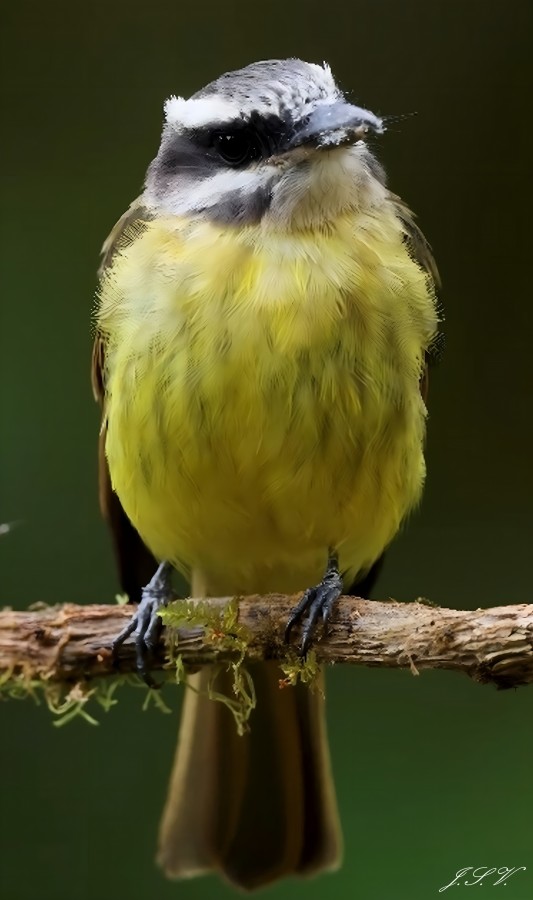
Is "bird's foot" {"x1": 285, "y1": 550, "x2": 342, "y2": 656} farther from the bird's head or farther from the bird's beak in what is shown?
the bird's beak

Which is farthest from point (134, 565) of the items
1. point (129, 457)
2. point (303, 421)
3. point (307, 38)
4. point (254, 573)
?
point (307, 38)

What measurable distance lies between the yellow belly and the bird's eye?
4.2 inches

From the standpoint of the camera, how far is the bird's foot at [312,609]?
203 centimetres

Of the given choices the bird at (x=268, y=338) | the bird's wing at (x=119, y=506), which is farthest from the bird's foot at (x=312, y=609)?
the bird's wing at (x=119, y=506)

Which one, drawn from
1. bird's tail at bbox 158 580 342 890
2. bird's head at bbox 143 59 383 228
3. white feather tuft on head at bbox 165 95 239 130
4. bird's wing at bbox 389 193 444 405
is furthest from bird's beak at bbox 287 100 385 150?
bird's tail at bbox 158 580 342 890

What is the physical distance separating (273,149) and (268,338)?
0.28 metres

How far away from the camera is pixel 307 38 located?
296 cm

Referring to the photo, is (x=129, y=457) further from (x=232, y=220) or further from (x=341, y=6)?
(x=341, y=6)

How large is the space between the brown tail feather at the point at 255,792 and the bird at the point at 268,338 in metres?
0.37

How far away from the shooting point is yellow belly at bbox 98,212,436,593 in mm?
1999

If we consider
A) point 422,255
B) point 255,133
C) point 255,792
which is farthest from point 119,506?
point 255,133

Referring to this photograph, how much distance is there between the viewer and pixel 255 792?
252 centimetres

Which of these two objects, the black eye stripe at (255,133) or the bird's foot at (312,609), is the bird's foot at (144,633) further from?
the black eye stripe at (255,133)

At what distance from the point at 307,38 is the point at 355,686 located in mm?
1440
